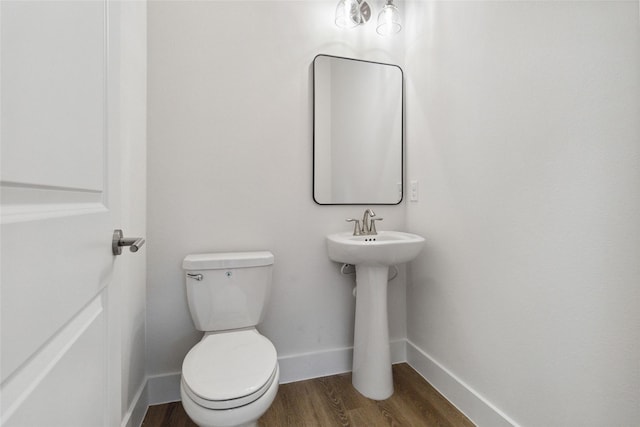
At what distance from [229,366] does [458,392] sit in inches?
43.0

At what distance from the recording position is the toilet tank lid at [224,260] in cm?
133

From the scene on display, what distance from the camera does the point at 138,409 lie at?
1.26 metres

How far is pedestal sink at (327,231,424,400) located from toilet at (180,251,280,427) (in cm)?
45

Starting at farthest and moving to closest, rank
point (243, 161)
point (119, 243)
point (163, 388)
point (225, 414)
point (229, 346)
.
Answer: point (243, 161)
point (163, 388)
point (229, 346)
point (225, 414)
point (119, 243)

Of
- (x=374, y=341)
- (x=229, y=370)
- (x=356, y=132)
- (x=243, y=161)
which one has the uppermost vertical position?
(x=356, y=132)

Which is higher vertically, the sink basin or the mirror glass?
the mirror glass

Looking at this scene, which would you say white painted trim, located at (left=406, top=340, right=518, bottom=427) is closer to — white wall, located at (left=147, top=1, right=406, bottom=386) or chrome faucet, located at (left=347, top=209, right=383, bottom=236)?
white wall, located at (left=147, top=1, right=406, bottom=386)

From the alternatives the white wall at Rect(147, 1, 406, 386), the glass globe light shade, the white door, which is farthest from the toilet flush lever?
the glass globe light shade

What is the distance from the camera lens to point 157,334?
145 centimetres

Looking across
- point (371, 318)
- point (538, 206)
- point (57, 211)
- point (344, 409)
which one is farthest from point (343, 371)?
point (57, 211)

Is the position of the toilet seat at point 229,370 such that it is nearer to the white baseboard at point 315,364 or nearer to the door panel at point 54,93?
the white baseboard at point 315,364

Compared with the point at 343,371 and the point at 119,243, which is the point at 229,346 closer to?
the point at 119,243

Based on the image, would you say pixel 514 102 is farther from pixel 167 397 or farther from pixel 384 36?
pixel 167 397

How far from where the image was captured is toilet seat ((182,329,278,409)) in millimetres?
912
